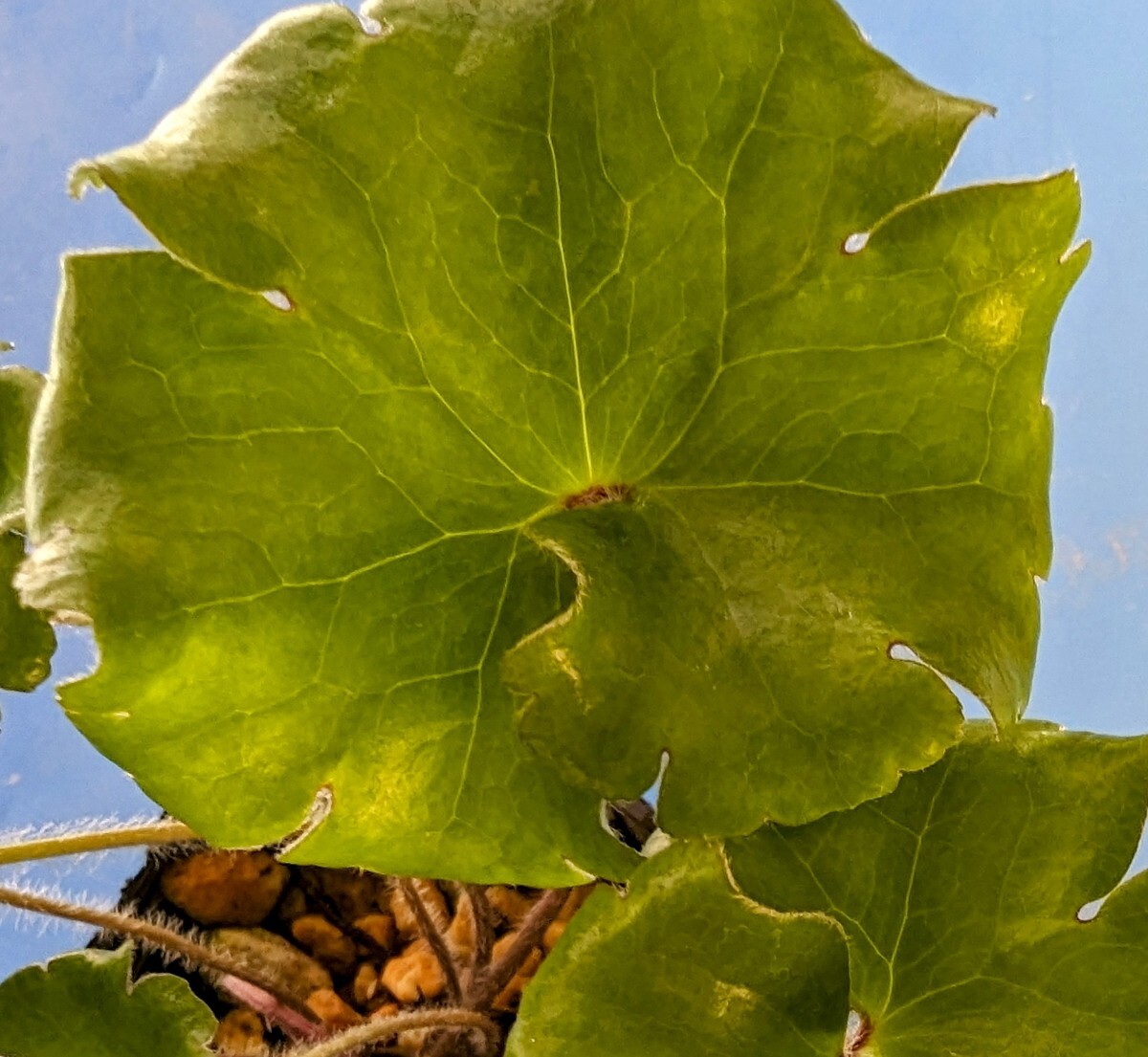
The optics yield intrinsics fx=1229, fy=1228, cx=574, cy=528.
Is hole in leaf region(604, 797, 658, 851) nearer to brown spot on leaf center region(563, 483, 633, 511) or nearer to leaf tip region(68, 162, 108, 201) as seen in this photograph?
brown spot on leaf center region(563, 483, 633, 511)

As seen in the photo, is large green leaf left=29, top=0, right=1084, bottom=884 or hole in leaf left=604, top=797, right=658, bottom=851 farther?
hole in leaf left=604, top=797, right=658, bottom=851

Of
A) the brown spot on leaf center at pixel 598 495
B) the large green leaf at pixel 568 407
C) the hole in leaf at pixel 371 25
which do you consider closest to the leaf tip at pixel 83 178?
the large green leaf at pixel 568 407

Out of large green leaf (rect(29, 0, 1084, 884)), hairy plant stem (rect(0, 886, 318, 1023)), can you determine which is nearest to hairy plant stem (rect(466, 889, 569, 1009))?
hairy plant stem (rect(0, 886, 318, 1023))

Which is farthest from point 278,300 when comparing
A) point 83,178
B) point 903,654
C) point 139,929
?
Answer: point 139,929

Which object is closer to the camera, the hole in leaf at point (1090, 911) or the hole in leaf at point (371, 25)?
the hole in leaf at point (371, 25)

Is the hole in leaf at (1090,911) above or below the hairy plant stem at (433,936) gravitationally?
above

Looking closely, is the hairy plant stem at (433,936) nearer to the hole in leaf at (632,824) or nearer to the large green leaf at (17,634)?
the hole in leaf at (632,824)

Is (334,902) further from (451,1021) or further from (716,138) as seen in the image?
(716,138)
